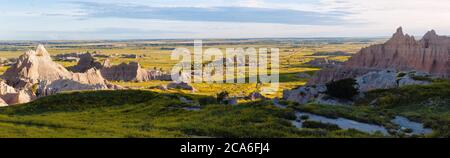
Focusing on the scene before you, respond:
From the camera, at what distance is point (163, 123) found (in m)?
23.2

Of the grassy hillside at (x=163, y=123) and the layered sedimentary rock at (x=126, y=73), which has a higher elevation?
the grassy hillside at (x=163, y=123)

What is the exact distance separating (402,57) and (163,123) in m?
93.0

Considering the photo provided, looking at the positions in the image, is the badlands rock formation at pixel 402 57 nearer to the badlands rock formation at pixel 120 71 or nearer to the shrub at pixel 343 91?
the badlands rock formation at pixel 120 71

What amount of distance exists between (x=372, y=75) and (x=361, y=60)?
4642 cm

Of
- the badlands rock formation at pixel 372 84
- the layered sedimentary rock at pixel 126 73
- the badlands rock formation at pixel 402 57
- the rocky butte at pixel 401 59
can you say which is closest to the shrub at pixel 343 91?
the badlands rock formation at pixel 372 84

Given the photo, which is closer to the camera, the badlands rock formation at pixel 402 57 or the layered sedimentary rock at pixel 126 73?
the badlands rock formation at pixel 402 57

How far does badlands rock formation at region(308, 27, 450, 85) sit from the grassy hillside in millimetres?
76201

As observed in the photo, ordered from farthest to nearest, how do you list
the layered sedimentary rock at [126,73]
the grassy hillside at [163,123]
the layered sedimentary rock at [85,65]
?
the layered sedimentary rock at [85,65], the layered sedimentary rock at [126,73], the grassy hillside at [163,123]

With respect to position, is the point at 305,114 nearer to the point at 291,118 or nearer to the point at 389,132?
the point at 291,118

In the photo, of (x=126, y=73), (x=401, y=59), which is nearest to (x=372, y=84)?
(x=401, y=59)

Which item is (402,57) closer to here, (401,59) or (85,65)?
(401,59)

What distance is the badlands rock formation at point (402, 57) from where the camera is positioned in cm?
9681

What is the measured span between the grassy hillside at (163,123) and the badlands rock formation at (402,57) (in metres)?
76.2
